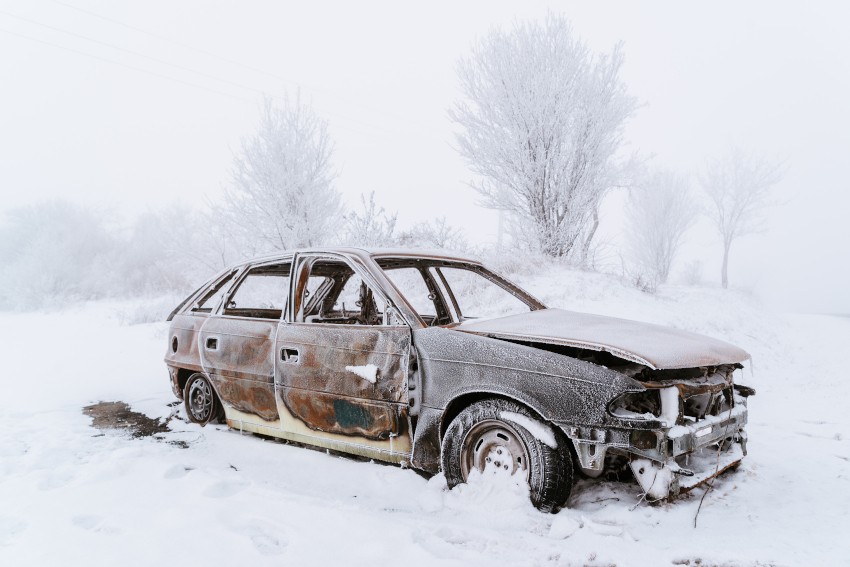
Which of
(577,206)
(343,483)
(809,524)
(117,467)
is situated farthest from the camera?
(577,206)

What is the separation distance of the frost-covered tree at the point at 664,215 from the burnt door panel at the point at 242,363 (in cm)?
2495

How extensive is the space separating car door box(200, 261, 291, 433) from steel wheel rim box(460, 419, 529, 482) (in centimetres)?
159

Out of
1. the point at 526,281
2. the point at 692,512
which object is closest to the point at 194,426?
the point at 692,512

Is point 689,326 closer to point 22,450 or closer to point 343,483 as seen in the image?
point 343,483

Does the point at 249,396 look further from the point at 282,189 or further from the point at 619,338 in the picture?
the point at 282,189

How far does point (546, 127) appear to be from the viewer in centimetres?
1091

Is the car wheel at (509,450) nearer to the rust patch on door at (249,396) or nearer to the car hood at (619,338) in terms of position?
the car hood at (619,338)

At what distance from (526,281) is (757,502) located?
302 inches

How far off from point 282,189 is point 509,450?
43.4 feet

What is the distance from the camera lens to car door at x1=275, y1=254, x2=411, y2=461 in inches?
124

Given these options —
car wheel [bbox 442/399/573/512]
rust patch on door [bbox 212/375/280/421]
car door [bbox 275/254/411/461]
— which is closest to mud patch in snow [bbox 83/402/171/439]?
rust patch on door [bbox 212/375/280/421]

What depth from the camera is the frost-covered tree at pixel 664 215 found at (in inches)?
1027

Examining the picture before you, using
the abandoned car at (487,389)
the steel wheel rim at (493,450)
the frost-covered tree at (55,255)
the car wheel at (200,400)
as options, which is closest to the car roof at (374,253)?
the abandoned car at (487,389)

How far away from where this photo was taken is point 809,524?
8.87 feet
